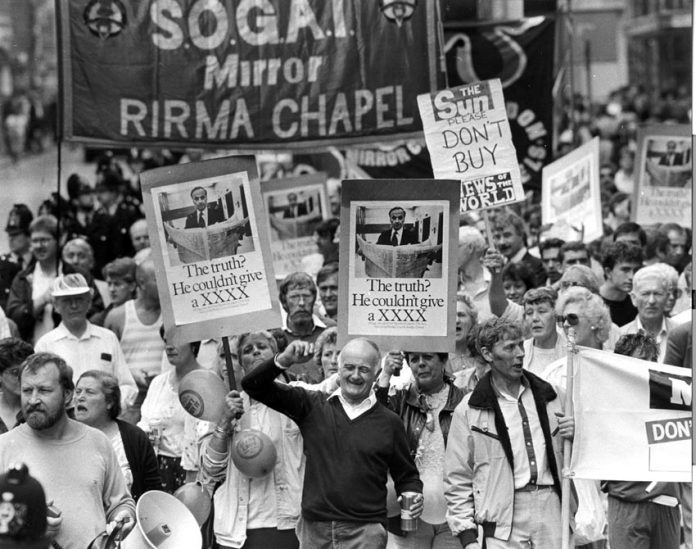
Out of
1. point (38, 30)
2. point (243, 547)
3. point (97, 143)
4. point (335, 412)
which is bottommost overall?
point (243, 547)

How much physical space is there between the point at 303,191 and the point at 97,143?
3.74 m

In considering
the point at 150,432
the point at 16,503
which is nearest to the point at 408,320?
the point at 150,432

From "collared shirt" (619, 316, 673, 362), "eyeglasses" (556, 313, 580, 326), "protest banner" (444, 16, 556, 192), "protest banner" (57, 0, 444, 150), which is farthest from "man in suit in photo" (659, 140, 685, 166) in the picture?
"eyeglasses" (556, 313, 580, 326)

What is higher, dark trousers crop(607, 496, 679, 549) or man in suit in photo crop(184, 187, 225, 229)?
man in suit in photo crop(184, 187, 225, 229)

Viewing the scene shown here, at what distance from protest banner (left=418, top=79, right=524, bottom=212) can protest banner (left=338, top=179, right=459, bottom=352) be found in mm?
2014

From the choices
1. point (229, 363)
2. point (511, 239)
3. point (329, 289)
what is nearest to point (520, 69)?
point (511, 239)

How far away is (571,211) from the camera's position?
1598 centimetres

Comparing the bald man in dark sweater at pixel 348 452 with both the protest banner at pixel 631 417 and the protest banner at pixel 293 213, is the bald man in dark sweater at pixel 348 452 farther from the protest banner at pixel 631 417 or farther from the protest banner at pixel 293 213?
the protest banner at pixel 293 213

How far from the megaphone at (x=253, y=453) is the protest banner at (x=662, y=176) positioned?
756cm

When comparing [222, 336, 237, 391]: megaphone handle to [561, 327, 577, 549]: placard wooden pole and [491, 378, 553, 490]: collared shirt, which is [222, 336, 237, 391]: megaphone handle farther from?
[561, 327, 577, 549]: placard wooden pole

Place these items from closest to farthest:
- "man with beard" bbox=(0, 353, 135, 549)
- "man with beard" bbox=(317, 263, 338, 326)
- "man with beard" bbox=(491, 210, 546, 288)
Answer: "man with beard" bbox=(0, 353, 135, 549) < "man with beard" bbox=(317, 263, 338, 326) < "man with beard" bbox=(491, 210, 546, 288)

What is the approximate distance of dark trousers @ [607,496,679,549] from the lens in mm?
10047

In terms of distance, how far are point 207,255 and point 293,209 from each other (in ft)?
21.4

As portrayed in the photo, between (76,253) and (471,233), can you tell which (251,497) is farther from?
(76,253)
